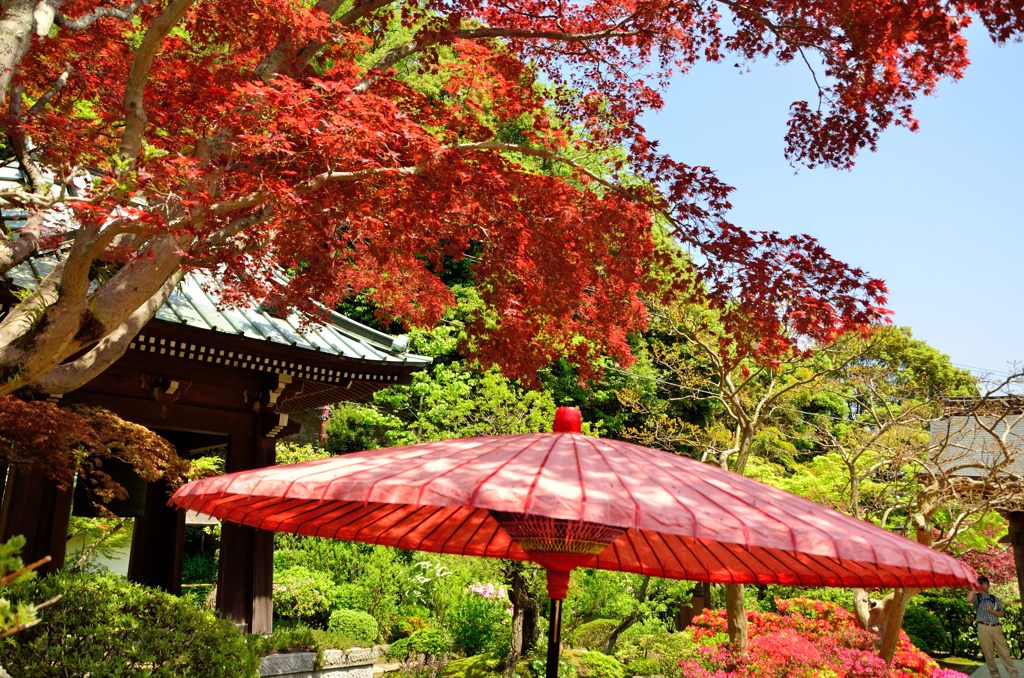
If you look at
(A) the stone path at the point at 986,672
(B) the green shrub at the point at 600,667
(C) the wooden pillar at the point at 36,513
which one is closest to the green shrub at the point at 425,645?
(B) the green shrub at the point at 600,667

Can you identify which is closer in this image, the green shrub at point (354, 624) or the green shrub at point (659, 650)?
the green shrub at point (659, 650)

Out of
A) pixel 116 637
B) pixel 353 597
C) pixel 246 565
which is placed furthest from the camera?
pixel 353 597

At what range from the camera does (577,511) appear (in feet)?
6.92

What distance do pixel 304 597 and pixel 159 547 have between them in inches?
163

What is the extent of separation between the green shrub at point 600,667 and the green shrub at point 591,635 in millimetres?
2331

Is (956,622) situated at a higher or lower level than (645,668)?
lower

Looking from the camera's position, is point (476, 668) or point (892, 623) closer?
point (892, 623)

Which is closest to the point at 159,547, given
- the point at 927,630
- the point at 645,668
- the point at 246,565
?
the point at 246,565

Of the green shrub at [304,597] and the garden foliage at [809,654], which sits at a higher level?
the garden foliage at [809,654]

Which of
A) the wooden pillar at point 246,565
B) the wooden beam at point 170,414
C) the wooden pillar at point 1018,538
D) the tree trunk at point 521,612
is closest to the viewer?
Answer: the wooden beam at point 170,414

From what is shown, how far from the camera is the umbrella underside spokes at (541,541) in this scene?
3.12 metres

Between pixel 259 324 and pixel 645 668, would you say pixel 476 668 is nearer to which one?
pixel 645 668

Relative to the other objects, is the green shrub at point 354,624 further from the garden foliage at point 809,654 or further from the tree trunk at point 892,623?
the tree trunk at point 892,623

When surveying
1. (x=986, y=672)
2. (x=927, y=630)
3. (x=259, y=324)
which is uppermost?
(x=259, y=324)
